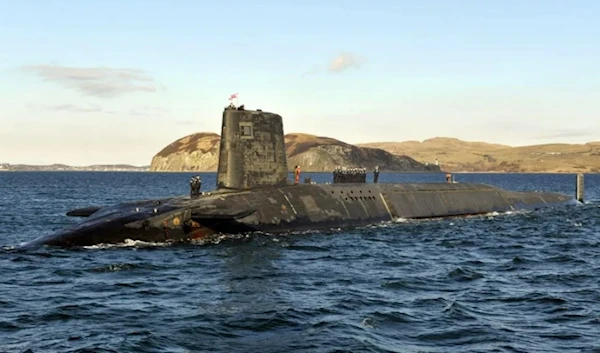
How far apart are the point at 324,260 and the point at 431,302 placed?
24.4 feet

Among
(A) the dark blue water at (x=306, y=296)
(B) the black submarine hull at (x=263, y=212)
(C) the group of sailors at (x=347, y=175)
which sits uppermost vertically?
(C) the group of sailors at (x=347, y=175)

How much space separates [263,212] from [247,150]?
3734 mm

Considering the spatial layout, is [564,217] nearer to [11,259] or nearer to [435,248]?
[435,248]

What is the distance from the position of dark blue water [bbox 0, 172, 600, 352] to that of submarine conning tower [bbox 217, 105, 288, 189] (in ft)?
14.5

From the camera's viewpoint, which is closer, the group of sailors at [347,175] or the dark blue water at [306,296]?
the dark blue water at [306,296]

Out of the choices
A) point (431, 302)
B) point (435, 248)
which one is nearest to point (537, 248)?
point (435, 248)

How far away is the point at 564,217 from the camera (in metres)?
47.2

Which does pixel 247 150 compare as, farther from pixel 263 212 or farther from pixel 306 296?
pixel 306 296

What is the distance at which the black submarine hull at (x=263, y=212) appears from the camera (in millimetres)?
28484

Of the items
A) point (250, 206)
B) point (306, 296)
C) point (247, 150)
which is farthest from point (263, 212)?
point (306, 296)

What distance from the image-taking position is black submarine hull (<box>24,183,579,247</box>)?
28.5 meters

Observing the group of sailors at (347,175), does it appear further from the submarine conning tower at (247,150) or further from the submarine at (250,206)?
the submarine conning tower at (247,150)

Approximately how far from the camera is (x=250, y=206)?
31.6 m

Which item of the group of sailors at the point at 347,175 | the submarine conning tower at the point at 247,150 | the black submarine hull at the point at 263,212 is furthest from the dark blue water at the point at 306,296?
the group of sailors at the point at 347,175
